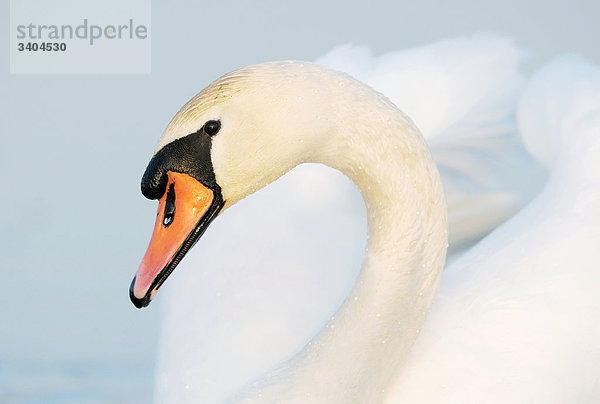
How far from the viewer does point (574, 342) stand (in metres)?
2.05

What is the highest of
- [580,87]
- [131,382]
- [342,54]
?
[342,54]

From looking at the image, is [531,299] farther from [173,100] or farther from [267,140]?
[173,100]

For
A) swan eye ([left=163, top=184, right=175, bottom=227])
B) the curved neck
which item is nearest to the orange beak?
swan eye ([left=163, top=184, right=175, bottom=227])

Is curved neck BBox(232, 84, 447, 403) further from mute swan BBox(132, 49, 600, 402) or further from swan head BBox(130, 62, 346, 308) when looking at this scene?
swan head BBox(130, 62, 346, 308)

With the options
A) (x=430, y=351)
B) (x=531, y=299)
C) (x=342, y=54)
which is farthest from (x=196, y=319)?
(x=342, y=54)

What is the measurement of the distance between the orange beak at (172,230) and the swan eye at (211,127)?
3.3 inches

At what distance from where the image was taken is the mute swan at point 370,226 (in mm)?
1462

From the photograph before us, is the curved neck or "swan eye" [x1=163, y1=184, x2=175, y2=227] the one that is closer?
"swan eye" [x1=163, y1=184, x2=175, y2=227]

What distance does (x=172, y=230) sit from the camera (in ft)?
4.88

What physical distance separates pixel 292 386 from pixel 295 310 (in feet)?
1.81

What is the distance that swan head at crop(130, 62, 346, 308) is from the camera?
144 cm

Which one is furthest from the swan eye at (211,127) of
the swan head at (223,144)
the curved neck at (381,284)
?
the curved neck at (381,284)

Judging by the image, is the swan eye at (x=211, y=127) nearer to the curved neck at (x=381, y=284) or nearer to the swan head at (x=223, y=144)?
the swan head at (x=223, y=144)

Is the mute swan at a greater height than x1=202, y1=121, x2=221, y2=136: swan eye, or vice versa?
x1=202, y1=121, x2=221, y2=136: swan eye
